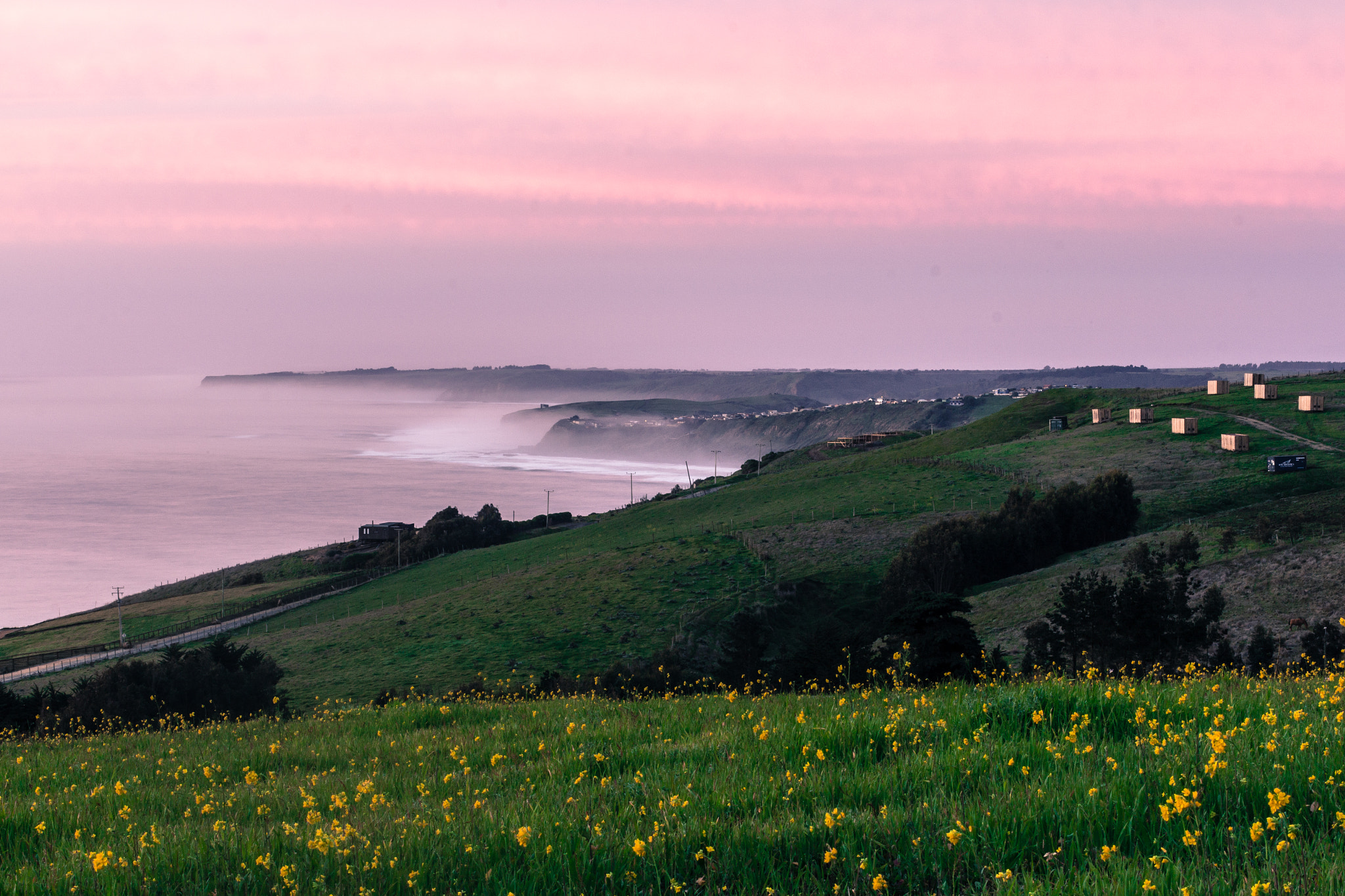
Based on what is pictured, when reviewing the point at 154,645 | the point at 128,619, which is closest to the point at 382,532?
the point at 128,619

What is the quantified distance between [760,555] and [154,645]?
55150 millimetres

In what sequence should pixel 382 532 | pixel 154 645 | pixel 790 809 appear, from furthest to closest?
pixel 382 532 < pixel 154 645 < pixel 790 809

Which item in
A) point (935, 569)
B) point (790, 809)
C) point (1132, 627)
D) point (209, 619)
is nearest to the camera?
point (790, 809)

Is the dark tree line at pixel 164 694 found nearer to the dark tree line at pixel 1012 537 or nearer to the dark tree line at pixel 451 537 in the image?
the dark tree line at pixel 1012 537

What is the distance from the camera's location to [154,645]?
8069 cm

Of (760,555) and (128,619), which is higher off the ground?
(760,555)

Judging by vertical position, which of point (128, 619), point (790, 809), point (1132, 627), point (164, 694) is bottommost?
point (128, 619)

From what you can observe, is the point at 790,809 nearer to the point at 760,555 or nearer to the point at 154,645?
the point at 760,555

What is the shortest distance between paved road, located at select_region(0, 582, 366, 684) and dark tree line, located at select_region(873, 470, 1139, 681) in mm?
60732

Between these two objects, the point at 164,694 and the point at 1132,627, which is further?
the point at 164,694

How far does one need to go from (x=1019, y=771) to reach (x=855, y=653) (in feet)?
108

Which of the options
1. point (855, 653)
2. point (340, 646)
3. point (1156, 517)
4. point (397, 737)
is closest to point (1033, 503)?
point (1156, 517)

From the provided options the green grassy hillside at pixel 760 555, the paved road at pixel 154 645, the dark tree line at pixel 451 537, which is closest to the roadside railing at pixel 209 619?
the paved road at pixel 154 645

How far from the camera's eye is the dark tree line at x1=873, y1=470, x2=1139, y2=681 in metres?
64.9
